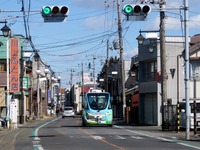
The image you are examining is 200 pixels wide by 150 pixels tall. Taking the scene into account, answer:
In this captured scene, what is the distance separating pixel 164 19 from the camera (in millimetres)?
36906

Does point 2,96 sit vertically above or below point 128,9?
below

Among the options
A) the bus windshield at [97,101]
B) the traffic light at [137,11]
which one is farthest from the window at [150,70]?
the traffic light at [137,11]

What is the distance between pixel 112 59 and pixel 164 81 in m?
76.0

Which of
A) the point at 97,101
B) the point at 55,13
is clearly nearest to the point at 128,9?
the point at 55,13

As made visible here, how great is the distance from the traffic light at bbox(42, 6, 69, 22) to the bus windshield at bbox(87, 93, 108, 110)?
887 inches

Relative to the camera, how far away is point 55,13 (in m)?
21.9

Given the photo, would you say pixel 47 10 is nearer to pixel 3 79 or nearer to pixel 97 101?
pixel 97 101

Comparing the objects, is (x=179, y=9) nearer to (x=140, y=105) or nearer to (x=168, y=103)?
(x=168, y=103)

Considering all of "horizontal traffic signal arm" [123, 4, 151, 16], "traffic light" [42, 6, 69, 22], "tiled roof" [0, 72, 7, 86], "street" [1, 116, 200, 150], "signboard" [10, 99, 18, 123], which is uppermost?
"horizontal traffic signal arm" [123, 4, 151, 16]

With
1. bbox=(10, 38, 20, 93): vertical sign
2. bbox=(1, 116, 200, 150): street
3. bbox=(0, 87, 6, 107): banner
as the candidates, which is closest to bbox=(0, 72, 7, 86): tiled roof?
bbox=(0, 87, 6, 107): banner

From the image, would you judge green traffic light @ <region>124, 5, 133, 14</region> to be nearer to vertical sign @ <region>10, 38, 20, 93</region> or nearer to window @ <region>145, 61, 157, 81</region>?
vertical sign @ <region>10, 38, 20, 93</region>

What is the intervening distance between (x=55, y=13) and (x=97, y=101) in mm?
23030

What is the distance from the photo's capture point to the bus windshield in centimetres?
4406

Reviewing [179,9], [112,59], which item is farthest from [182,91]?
[112,59]
